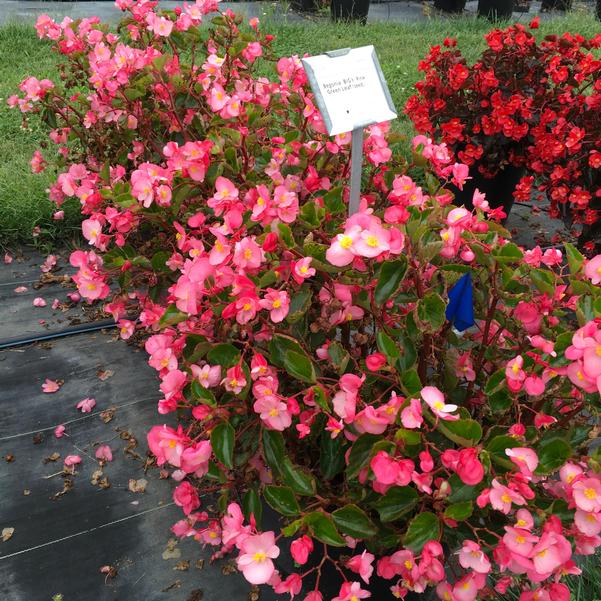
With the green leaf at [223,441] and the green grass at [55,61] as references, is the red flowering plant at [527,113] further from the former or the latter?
the green leaf at [223,441]

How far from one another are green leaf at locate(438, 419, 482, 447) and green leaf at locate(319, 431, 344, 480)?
0.20m

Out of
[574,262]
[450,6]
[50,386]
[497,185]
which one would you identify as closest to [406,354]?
[574,262]

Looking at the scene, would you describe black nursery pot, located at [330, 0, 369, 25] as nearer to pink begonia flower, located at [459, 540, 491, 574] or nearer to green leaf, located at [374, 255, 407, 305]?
green leaf, located at [374, 255, 407, 305]

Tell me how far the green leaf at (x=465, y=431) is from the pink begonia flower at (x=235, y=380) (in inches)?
9.8

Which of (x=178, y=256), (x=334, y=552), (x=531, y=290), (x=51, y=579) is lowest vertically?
(x=51, y=579)

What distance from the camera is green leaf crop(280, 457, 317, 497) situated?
79 cm

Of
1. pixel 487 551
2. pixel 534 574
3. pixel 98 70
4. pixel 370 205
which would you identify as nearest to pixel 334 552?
pixel 487 551

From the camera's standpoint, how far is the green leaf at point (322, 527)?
0.74 m

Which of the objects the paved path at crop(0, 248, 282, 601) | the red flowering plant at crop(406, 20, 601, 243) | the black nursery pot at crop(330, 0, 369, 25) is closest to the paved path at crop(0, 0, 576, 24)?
the black nursery pot at crop(330, 0, 369, 25)

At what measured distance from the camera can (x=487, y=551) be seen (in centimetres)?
82

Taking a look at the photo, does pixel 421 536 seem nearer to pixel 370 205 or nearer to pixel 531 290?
pixel 531 290

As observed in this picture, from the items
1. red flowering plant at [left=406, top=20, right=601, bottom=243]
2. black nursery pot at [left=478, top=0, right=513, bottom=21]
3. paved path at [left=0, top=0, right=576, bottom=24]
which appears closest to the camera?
red flowering plant at [left=406, top=20, right=601, bottom=243]

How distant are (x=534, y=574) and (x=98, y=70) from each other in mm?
1314

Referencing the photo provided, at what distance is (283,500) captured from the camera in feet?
2.57
